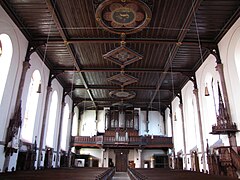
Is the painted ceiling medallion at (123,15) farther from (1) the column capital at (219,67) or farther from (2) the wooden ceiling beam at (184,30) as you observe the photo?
(1) the column capital at (219,67)

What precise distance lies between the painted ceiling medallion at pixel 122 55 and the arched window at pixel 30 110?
15.8 feet

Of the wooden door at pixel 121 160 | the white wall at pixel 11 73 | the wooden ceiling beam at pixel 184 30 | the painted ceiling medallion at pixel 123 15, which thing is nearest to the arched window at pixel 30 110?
the white wall at pixel 11 73

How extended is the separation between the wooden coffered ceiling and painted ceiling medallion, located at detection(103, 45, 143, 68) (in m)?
0.51

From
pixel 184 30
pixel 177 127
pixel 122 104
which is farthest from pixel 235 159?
pixel 122 104

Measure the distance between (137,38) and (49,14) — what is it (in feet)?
15.2

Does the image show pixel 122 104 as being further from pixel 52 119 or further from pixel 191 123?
pixel 52 119

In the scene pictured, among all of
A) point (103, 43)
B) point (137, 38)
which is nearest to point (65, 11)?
point (103, 43)

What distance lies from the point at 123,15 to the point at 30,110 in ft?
27.3

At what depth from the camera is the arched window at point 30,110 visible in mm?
12289

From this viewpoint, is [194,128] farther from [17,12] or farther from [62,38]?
[17,12]

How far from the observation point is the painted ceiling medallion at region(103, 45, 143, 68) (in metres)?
11.6

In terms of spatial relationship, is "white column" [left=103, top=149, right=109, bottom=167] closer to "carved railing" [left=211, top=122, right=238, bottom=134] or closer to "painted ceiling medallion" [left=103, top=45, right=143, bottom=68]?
"painted ceiling medallion" [left=103, top=45, right=143, bottom=68]

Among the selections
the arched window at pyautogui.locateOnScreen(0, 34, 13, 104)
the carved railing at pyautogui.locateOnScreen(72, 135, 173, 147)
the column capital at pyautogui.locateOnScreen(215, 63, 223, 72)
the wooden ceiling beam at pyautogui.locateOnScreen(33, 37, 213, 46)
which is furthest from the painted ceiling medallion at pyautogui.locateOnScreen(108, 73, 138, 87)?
the arched window at pyautogui.locateOnScreen(0, 34, 13, 104)

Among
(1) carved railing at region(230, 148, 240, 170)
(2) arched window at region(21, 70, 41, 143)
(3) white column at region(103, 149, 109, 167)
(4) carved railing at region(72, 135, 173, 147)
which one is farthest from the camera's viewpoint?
(3) white column at region(103, 149, 109, 167)
